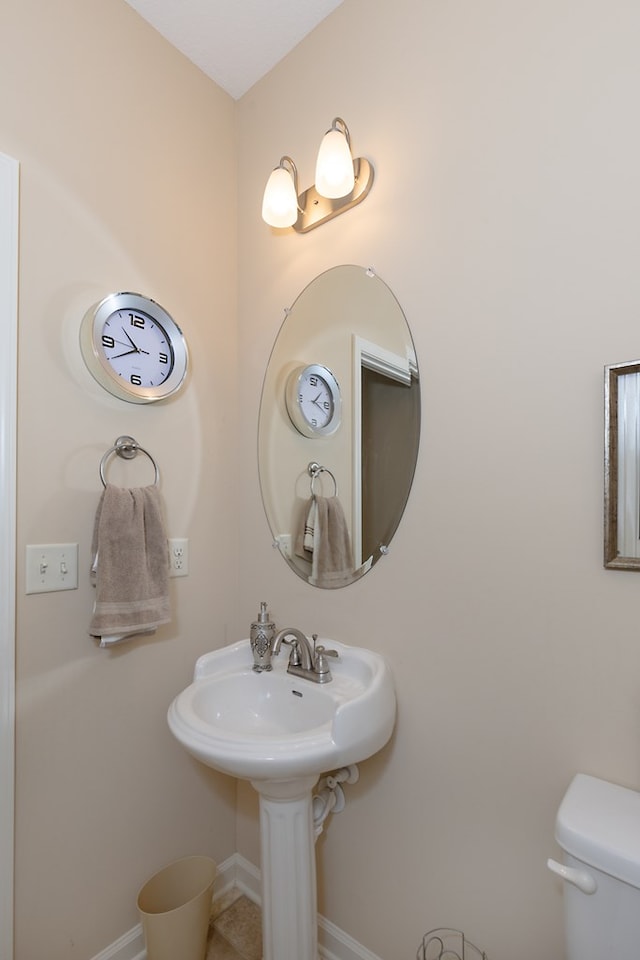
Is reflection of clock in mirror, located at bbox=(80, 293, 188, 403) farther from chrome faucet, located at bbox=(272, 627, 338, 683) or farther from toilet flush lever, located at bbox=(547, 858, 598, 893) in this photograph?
toilet flush lever, located at bbox=(547, 858, 598, 893)

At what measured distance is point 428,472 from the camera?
1213mm

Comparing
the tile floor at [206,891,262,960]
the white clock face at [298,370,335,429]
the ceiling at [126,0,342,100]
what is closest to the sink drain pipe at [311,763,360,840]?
the tile floor at [206,891,262,960]

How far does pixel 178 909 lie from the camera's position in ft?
4.16

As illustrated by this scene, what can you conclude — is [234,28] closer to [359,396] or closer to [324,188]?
[324,188]

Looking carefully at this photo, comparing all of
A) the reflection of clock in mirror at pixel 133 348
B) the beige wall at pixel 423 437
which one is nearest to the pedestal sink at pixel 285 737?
the beige wall at pixel 423 437

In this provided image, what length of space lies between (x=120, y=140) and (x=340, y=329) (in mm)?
838

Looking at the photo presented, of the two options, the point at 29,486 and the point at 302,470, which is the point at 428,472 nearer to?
the point at 302,470

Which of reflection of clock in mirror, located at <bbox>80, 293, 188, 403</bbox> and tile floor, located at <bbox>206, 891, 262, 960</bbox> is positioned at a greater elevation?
reflection of clock in mirror, located at <bbox>80, 293, 188, 403</bbox>

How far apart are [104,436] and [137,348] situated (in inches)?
10.6

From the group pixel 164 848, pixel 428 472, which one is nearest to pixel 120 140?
pixel 428 472

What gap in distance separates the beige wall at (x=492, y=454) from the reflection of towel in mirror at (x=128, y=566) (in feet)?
1.55

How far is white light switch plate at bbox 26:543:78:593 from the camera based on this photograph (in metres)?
1.18

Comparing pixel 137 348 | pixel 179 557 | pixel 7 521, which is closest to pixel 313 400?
pixel 137 348

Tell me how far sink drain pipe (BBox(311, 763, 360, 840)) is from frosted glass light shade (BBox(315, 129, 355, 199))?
1.54 meters
